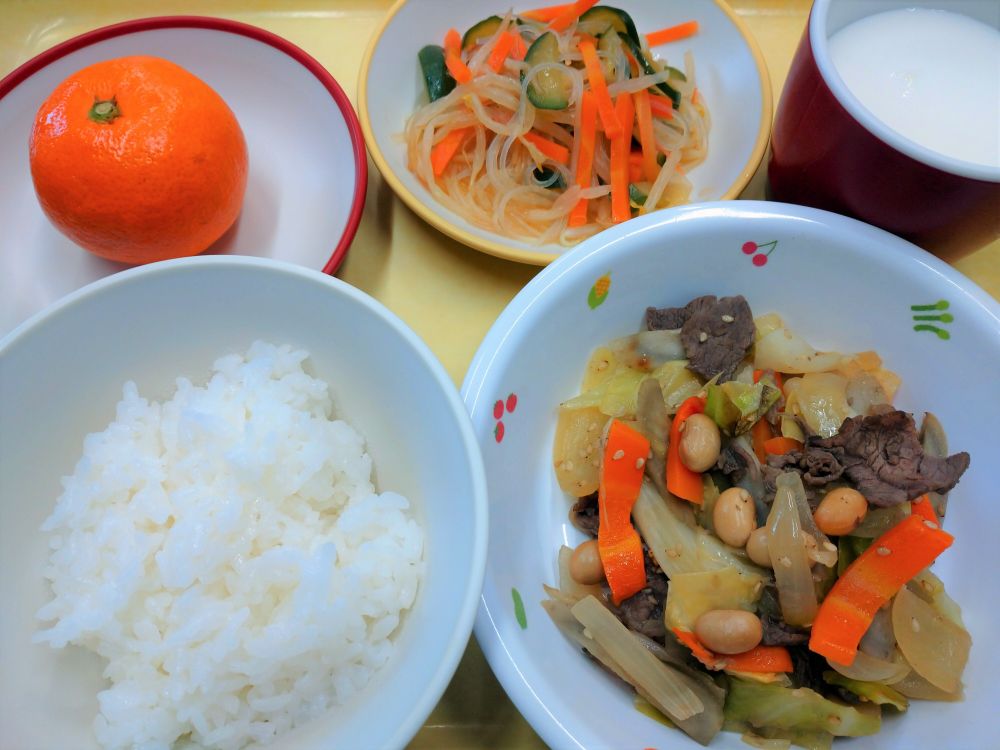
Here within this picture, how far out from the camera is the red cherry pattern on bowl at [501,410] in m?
1.10

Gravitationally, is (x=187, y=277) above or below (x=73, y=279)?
above

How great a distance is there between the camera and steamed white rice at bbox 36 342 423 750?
0.97 metres

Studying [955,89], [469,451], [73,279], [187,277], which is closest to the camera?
[469,451]

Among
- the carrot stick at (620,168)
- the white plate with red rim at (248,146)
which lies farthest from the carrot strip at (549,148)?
the white plate with red rim at (248,146)

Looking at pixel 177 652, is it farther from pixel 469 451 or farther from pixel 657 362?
pixel 657 362

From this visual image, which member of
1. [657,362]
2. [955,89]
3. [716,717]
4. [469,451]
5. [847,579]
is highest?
[955,89]

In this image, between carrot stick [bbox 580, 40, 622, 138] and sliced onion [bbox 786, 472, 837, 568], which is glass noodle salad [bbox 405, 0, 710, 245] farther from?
sliced onion [bbox 786, 472, 837, 568]

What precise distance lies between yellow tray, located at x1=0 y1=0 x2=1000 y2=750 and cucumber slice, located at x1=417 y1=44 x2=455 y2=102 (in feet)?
0.67

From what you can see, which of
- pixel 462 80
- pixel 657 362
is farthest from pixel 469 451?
pixel 462 80

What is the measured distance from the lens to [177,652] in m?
0.98

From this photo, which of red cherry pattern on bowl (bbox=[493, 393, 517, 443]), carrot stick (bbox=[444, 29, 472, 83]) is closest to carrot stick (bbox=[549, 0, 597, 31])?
carrot stick (bbox=[444, 29, 472, 83])

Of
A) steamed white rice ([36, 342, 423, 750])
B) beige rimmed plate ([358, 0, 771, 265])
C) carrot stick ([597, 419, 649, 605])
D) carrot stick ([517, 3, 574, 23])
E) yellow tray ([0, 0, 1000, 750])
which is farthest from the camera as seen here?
carrot stick ([517, 3, 574, 23])

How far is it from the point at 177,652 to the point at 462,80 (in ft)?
3.93

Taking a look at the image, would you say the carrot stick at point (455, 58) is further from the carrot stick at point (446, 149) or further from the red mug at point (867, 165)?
the red mug at point (867, 165)
